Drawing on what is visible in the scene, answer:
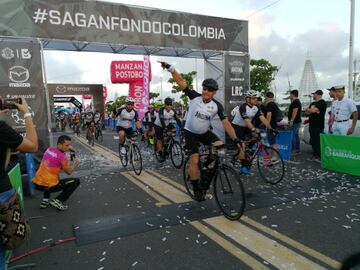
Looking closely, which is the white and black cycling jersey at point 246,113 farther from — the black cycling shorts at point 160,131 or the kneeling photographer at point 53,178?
the kneeling photographer at point 53,178

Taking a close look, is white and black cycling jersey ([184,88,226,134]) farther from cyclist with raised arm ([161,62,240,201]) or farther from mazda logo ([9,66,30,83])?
mazda logo ([9,66,30,83])

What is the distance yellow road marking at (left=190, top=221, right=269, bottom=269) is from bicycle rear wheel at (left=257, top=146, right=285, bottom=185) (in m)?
2.87

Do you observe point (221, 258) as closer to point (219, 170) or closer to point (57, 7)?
point (219, 170)

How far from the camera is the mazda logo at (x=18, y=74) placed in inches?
323

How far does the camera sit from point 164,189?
6.46 meters

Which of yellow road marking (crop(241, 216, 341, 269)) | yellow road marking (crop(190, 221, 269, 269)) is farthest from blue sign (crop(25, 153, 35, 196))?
yellow road marking (crop(241, 216, 341, 269))

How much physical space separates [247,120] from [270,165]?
45.8 inches

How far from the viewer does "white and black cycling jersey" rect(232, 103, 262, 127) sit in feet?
23.1

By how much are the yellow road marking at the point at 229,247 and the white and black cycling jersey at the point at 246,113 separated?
3.39 m

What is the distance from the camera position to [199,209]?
5020mm

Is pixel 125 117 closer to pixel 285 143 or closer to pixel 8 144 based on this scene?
pixel 285 143

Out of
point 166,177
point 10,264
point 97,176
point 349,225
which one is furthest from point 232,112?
point 10,264

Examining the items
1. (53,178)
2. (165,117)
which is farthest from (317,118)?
(53,178)

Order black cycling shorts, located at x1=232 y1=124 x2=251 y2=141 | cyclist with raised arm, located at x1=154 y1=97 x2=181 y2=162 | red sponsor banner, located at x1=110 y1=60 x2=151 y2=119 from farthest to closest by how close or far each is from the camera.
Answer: red sponsor banner, located at x1=110 y1=60 x2=151 y2=119, cyclist with raised arm, located at x1=154 y1=97 x2=181 y2=162, black cycling shorts, located at x1=232 y1=124 x2=251 y2=141
